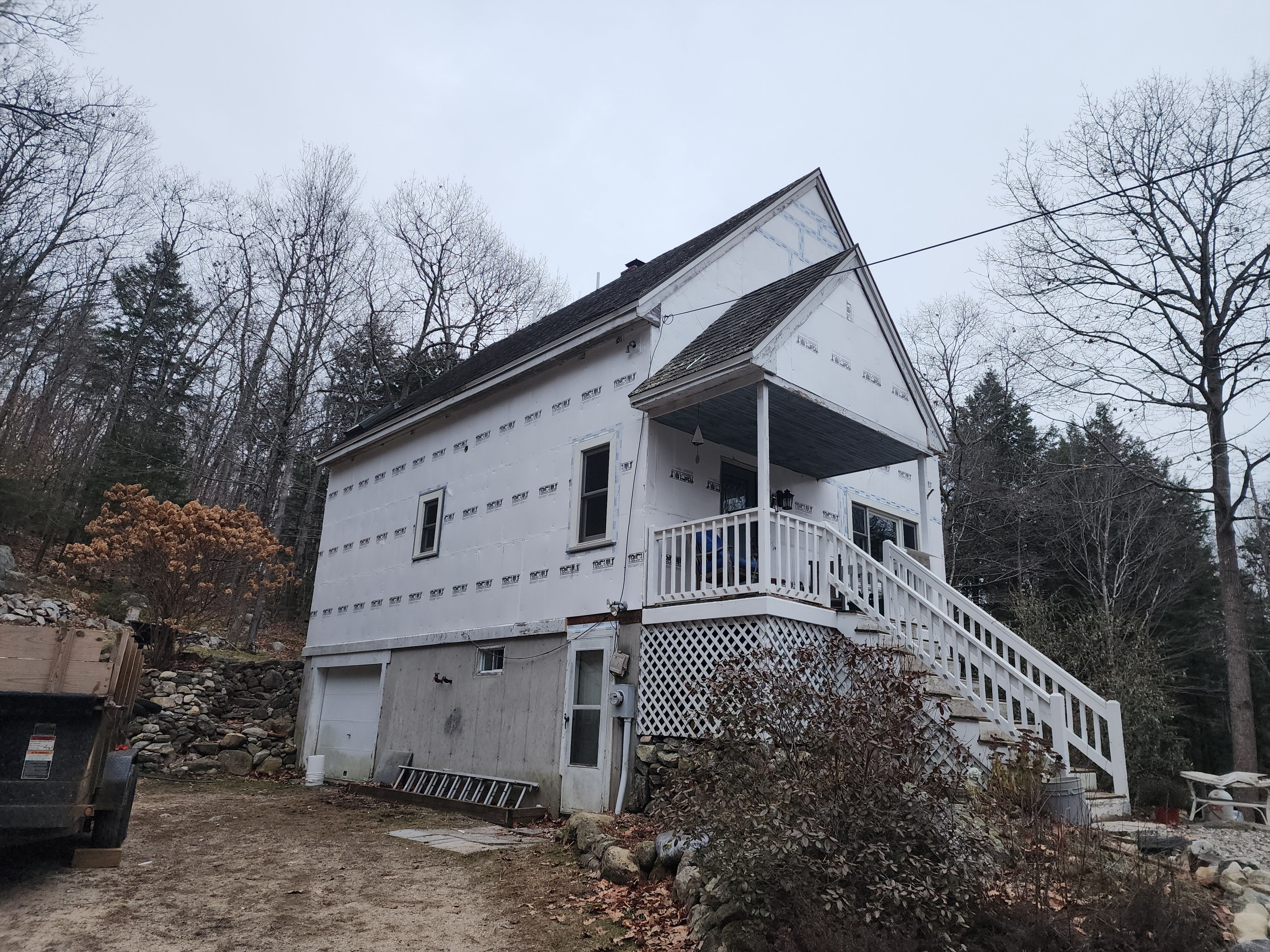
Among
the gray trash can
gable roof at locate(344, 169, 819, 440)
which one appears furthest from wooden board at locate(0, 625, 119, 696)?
gable roof at locate(344, 169, 819, 440)

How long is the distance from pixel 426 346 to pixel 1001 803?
26.2 metres

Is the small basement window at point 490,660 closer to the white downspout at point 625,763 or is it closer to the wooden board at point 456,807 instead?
the wooden board at point 456,807

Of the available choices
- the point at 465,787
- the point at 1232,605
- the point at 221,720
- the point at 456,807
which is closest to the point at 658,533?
the point at 456,807

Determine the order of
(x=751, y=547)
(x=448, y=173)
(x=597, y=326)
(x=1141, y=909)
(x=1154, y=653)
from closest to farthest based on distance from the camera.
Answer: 1. (x=1141, y=909)
2. (x=751, y=547)
3. (x=597, y=326)
4. (x=1154, y=653)
5. (x=448, y=173)

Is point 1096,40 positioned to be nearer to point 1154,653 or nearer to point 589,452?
point 589,452

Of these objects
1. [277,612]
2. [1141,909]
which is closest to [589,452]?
[1141,909]

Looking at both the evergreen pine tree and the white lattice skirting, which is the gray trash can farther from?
the evergreen pine tree

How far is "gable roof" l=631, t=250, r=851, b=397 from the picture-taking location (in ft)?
31.2

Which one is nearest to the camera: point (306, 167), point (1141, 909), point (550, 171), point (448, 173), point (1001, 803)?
point (1141, 909)

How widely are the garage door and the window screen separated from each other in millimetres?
5588

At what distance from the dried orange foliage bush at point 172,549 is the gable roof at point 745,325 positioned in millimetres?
10070

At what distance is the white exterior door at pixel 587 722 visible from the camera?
9.46 metres

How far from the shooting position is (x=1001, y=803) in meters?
5.76

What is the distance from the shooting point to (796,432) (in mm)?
10945
